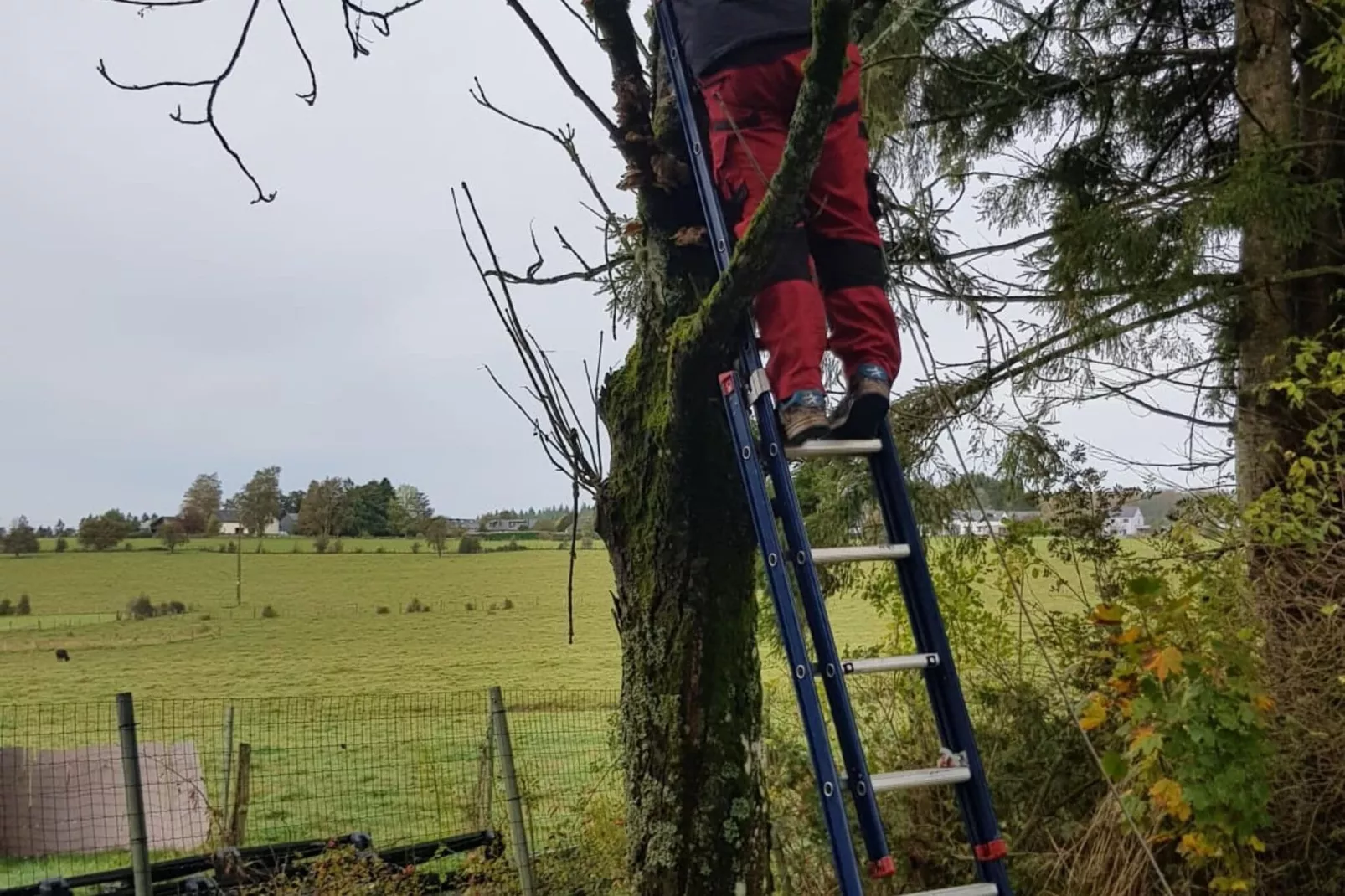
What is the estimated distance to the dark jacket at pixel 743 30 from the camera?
95.1 inches

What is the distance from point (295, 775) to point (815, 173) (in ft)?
24.2

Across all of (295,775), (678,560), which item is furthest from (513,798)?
(295,775)

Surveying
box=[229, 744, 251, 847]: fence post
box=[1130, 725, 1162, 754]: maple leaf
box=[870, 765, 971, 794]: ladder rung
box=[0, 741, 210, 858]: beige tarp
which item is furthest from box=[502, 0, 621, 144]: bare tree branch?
box=[0, 741, 210, 858]: beige tarp

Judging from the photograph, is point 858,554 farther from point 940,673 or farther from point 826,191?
point 826,191

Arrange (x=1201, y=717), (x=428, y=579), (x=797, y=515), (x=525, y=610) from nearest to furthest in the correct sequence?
(x=797, y=515) → (x=1201, y=717) → (x=525, y=610) → (x=428, y=579)

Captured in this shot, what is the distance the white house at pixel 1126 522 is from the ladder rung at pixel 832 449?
2.65 m

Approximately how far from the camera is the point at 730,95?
95.1 inches

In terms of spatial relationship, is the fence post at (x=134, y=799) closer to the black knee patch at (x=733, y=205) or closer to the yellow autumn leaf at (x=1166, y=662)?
the black knee patch at (x=733, y=205)

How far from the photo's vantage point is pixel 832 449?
2.22m

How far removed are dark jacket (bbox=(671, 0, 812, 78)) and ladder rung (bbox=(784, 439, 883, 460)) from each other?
0.92 m

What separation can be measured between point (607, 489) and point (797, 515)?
28.0 inches

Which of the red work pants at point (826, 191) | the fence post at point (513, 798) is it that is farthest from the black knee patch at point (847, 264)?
the fence post at point (513, 798)

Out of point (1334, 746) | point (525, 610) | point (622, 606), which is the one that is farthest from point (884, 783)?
point (525, 610)

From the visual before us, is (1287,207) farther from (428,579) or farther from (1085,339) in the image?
(428,579)
